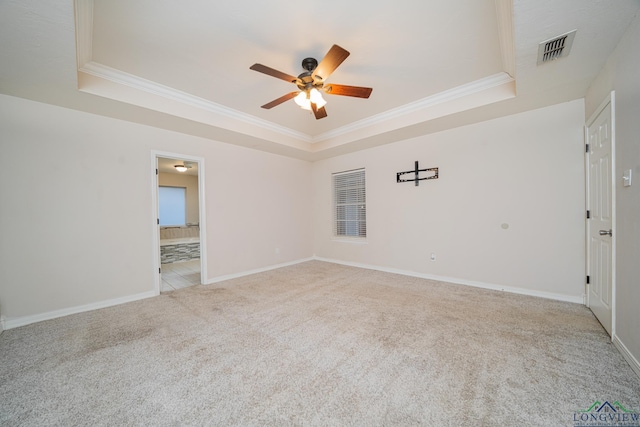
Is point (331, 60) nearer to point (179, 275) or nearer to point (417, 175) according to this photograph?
point (417, 175)

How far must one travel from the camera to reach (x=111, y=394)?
153 centimetres

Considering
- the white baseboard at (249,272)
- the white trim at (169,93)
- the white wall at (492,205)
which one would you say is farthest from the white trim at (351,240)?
the white trim at (169,93)

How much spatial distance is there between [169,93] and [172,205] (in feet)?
21.5

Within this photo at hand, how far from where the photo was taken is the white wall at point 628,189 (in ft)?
5.35

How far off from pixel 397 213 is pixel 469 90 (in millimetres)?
2162

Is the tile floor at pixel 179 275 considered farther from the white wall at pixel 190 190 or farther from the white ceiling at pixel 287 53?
the white wall at pixel 190 190

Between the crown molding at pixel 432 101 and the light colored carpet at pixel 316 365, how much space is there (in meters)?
2.67

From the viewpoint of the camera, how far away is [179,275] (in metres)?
4.53

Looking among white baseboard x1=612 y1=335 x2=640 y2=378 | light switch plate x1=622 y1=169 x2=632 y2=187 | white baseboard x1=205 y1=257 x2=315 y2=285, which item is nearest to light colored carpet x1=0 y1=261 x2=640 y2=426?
white baseboard x1=612 y1=335 x2=640 y2=378

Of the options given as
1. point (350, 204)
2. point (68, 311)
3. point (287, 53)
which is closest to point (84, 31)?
point (287, 53)

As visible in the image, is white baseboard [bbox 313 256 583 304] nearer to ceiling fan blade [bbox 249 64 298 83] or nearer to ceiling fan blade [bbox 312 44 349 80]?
ceiling fan blade [bbox 312 44 349 80]

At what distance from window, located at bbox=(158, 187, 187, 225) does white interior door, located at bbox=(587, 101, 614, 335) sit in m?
9.99

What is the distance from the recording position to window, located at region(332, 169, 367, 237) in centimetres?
509

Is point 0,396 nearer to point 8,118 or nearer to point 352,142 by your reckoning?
point 8,118
